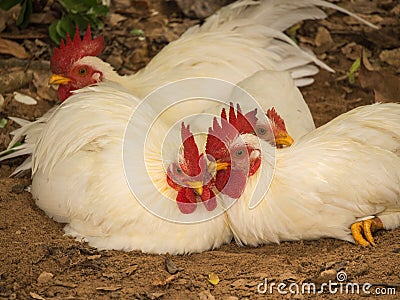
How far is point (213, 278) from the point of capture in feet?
13.0

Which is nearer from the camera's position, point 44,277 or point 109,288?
point 109,288

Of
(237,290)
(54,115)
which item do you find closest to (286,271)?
(237,290)

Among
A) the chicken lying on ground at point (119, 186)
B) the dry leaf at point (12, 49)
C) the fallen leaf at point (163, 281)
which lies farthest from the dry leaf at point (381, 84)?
the dry leaf at point (12, 49)

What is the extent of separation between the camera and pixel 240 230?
14.3ft

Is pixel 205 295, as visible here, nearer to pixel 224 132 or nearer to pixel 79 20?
pixel 224 132

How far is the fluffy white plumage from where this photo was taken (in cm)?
425

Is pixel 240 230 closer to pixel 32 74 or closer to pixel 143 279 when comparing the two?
pixel 143 279

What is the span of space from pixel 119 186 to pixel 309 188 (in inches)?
46.0

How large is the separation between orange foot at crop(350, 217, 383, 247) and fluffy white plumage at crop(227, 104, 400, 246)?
0.12ft

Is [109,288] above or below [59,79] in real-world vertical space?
below

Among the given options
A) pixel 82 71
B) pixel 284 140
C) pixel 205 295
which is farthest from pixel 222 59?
pixel 205 295

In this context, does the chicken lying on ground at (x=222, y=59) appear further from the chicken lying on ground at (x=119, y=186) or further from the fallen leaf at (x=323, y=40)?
the fallen leaf at (x=323, y=40)

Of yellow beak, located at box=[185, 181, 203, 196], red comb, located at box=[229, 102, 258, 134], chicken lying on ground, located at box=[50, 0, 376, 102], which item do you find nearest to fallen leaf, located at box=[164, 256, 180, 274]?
yellow beak, located at box=[185, 181, 203, 196]

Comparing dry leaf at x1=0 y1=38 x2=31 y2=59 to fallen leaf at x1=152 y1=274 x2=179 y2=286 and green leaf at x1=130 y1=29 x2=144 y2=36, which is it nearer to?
green leaf at x1=130 y1=29 x2=144 y2=36
